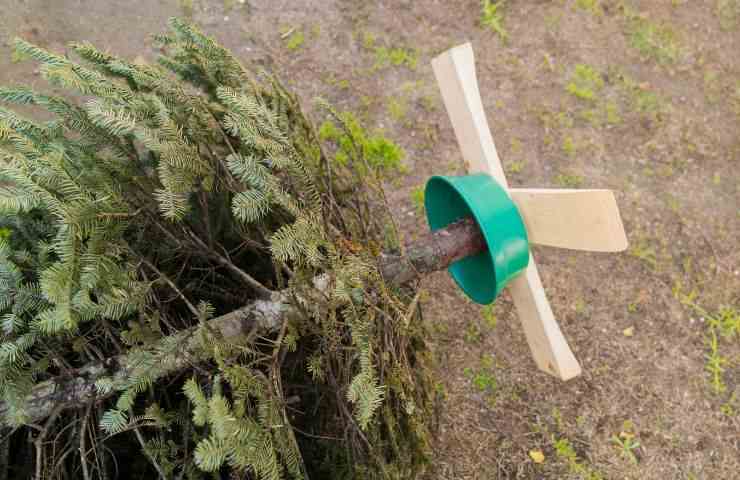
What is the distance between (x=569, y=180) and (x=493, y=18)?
1.22m

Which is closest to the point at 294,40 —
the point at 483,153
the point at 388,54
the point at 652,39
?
the point at 388,54

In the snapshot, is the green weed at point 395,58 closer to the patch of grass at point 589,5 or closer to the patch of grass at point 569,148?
the patch of grass at point 569,148

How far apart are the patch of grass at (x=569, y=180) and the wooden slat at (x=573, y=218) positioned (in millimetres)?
1514

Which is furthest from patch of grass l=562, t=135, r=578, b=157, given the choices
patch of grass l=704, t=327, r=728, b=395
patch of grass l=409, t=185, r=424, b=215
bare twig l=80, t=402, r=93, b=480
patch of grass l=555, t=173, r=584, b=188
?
bare twig l=80, t=402, r=93, b=480

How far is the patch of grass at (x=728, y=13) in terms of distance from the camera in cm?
380

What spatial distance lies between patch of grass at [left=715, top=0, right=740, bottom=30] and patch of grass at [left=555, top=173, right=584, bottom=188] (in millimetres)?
1632

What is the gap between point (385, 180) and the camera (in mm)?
3211

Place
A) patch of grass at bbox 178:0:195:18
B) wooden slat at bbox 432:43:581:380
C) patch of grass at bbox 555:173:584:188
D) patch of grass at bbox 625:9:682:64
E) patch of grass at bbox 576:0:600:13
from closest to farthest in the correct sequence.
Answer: wooden slat at bbox 432:43:581:380 → patch of grass at bbox 555:173:584:188 → patch of grass at bbox 178:0:195:18 → patch of grass at bbox 625:9:682:64 → patch of grass at bbox 576:0:600:13

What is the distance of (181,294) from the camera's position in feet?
4.65

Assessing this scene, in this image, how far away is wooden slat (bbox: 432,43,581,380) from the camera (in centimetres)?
202

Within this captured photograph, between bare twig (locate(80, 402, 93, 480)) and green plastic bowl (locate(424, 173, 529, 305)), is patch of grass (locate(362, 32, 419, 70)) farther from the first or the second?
bare twig (locate(80, 402, 93, 480))

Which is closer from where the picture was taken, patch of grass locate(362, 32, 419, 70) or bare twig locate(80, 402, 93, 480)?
bare twig locate(80, 402, 93, 480)

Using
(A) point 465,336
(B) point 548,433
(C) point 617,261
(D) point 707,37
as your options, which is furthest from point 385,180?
(D) point 707,37

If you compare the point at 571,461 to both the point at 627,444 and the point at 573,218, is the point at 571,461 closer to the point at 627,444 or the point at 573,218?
the point at 627,444
